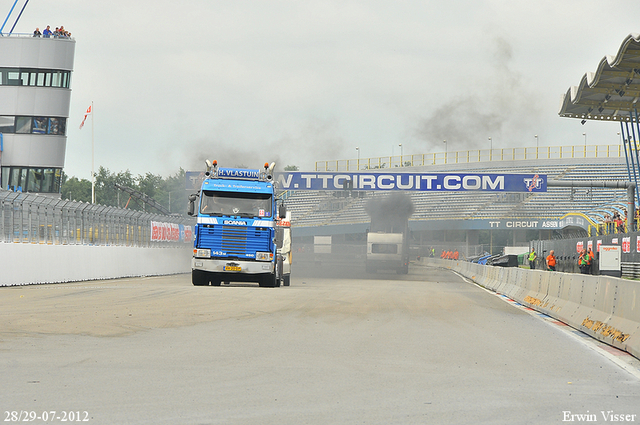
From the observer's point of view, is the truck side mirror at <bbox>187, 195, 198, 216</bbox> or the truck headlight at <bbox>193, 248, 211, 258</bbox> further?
the truck headlight at <bbox>193, 248, 211, 258</bbox>

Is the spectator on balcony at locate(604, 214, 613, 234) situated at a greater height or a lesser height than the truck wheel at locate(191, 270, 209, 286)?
greater

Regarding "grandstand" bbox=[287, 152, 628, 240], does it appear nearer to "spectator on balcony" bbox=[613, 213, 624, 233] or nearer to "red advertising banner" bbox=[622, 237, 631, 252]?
"spectator on balcony" bbox=[613, 213, 624, 233]

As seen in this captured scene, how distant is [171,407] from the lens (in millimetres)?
6195

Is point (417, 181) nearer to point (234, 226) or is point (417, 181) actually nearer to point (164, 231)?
point (164, 231)

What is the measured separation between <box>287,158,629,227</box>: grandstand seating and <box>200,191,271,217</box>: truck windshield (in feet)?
184

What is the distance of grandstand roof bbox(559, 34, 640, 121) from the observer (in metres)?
31.0

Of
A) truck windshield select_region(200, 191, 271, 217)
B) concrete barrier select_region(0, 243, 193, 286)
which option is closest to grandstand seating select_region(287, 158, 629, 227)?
concrete barrier select_region(0, 243, 193, 286)

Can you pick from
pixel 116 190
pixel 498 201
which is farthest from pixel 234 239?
pixel 116 190

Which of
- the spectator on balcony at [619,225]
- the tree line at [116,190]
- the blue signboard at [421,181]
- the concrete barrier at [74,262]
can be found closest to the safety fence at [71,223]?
the concrete barrier at [74,262]

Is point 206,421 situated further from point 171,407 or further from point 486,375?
point 486,375

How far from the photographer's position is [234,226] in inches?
894

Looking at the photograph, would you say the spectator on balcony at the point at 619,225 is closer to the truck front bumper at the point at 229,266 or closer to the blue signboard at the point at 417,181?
the blue signboard at the point at 417,181

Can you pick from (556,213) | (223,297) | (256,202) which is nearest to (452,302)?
(223,297)

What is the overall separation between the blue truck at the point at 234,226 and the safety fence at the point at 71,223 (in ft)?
17.8
